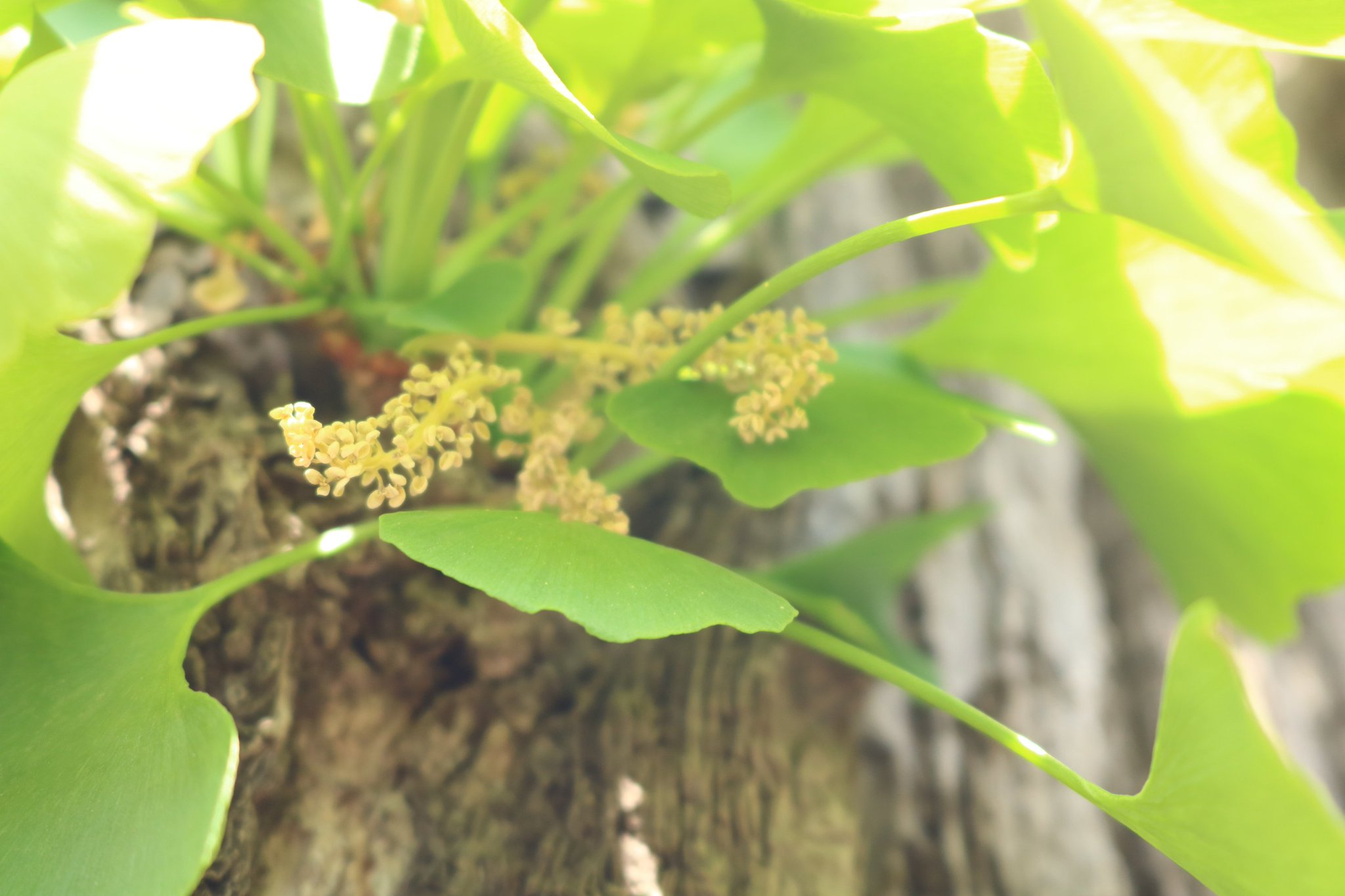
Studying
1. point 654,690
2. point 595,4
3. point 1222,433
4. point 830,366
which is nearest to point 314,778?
point 654,690

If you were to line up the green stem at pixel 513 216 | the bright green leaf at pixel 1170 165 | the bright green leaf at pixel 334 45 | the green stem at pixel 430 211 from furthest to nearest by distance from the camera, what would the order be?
1. the green stem at pixel 513 216
2. the green stem at pixel 430 211
3. the bright green leaf at pixel 334 45
4. the bright green leaf at pixel 1170 165

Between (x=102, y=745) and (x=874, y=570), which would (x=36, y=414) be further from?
(x=874, y=570)

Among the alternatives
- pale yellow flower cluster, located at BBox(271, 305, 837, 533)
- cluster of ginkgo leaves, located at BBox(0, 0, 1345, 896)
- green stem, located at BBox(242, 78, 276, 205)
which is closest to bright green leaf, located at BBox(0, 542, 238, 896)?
cluster of ginkgo leaves, located at BBox(0, 0, 1345, 896)

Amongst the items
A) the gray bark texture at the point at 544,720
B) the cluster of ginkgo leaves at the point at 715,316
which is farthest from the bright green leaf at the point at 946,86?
the gray bark texture at the point at 544,720

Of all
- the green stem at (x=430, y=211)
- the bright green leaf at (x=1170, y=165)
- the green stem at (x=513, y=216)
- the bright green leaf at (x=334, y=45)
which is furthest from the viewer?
the green stem at (x=513, y=216)

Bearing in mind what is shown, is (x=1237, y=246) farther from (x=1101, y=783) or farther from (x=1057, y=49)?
(x=1101, y=783)

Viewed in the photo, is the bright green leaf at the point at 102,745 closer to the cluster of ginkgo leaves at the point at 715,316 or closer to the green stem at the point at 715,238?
the cluster of ginkgo leaves at the point at 715,316
